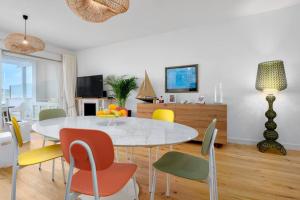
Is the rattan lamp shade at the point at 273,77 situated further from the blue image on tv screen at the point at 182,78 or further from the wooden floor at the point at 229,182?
the blue image on tv screen at the point at 182,78

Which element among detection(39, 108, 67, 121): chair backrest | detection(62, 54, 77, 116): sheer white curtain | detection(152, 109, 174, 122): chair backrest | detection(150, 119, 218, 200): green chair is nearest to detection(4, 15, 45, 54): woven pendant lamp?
detection(39, 108, 67, 121): chair backrest

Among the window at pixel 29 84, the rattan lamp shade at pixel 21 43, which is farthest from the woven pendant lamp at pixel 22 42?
the window at pixel 29 84

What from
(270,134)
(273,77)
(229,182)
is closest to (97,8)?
(229,182)

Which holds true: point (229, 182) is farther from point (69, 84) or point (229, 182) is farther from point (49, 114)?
point (69, 84)

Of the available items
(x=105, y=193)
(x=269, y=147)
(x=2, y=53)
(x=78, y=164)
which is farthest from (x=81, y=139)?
(x=2, y=53)

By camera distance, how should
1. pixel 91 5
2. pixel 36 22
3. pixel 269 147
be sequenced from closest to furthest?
pixel 91 5
pixel 269 147
pixel 36 22

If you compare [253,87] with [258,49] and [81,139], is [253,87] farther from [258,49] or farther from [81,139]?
[81,139]

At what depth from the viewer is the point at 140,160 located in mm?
2539

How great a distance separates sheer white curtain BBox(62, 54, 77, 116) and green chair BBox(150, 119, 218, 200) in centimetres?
447

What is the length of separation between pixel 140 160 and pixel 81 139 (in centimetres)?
184

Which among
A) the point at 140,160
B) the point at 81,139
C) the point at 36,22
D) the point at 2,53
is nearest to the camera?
the point at 81,139

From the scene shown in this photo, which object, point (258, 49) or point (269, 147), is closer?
point (269, 147)

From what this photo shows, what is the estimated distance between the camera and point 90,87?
15.8 feet

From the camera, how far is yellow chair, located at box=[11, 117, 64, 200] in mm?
1282
